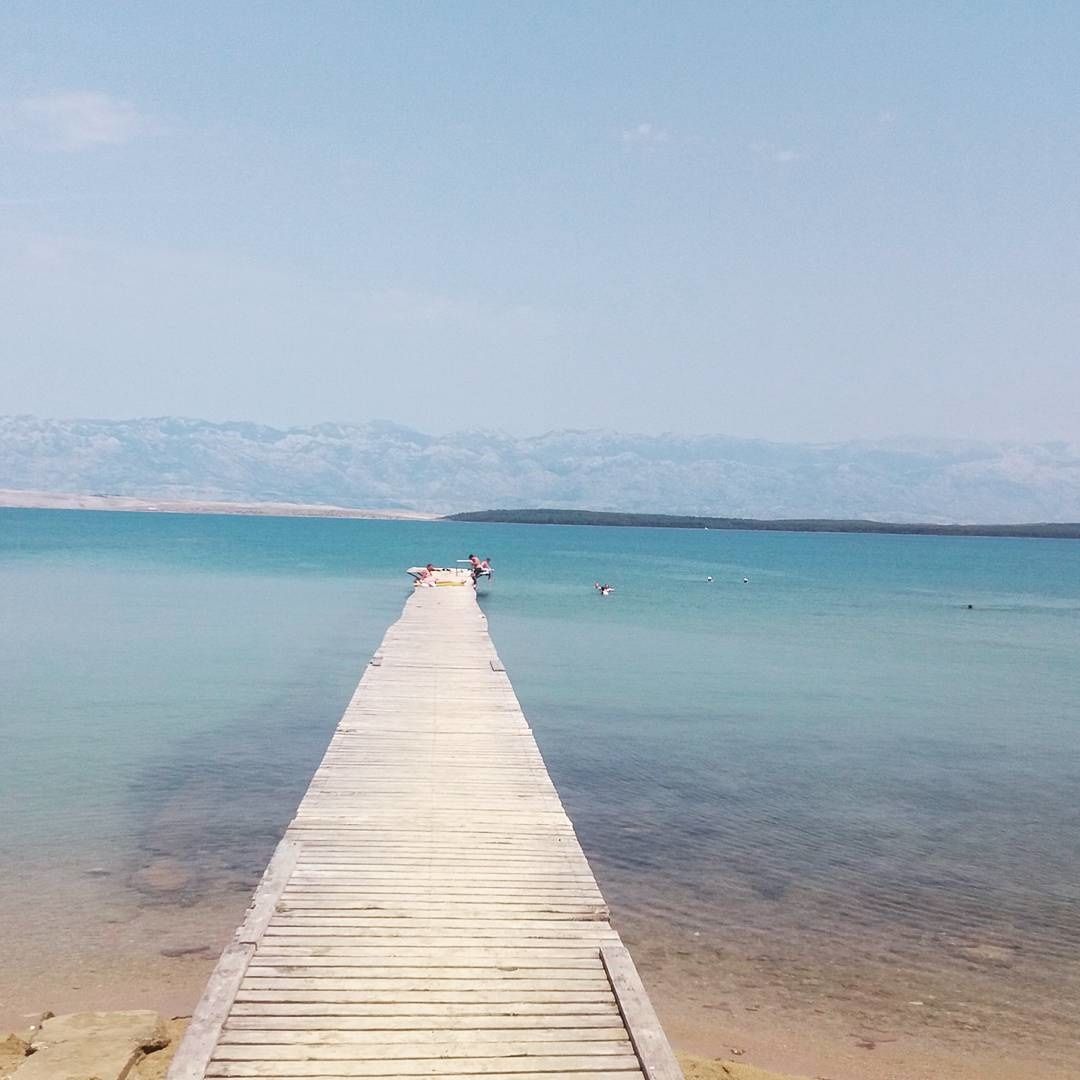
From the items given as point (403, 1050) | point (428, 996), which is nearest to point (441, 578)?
point (428, 996)

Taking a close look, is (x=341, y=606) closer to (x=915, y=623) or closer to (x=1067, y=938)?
(x=915, y=623)

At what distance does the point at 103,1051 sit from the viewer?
27.8 ft

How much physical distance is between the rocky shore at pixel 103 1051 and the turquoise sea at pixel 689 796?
99 centimetres

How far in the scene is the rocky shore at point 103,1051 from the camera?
324 inches

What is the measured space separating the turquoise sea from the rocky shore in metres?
0.99

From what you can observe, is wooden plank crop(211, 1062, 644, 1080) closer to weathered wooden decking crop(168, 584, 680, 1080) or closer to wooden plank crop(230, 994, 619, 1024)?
weathered wooden decking crop(168, 584, 680, 1080)

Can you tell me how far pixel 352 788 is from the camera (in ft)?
43.3

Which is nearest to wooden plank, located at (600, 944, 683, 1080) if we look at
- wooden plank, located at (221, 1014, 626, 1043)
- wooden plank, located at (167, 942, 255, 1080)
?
wooden plank, located at (221, 1014, 626, 1043)

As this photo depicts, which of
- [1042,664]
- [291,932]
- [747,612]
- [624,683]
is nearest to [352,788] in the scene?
[291,932]

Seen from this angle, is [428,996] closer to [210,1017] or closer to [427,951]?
[427,951]

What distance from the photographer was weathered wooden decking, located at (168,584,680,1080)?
7105 millimetres

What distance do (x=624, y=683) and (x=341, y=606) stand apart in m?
23.0

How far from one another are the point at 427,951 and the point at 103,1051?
2.66 metres

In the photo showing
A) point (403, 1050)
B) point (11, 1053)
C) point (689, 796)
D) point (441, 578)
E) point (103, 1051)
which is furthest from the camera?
point (441, 578)
